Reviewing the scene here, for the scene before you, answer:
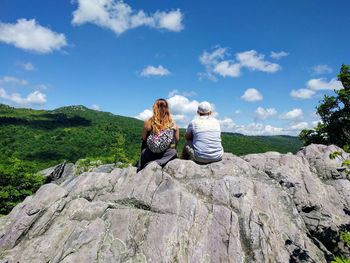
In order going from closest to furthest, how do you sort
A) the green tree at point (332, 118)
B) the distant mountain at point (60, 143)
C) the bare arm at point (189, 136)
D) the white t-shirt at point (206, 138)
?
the white t-shirt at point (206, 138) → the bare arm at point (189, 136) → the green tree at point (332, 118) → the distant mountain at point (60, 143)

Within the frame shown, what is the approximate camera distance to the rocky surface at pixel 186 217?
8.34 metres

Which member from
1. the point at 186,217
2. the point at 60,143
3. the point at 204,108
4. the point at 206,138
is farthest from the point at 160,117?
the point at 60,143

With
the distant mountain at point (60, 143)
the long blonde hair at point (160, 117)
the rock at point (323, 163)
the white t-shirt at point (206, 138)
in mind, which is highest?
the long blonde hair at point (160, 117)

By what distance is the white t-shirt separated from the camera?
11078 mm

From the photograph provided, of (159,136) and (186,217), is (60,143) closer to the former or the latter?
(159,136)

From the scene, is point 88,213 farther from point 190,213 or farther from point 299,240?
point 299,240

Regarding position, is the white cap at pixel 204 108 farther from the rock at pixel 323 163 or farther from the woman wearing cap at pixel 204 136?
the rock at pixel 323 163

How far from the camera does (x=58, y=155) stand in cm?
9419

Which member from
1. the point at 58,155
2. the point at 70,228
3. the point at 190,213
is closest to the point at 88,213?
the point at 70,228

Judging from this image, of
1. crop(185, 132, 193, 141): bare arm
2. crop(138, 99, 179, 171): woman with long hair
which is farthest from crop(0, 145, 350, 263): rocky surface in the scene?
crop(185, 132, 193, 141): bare arm

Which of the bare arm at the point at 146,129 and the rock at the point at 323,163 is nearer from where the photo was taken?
the bare arm at the point at 146,129

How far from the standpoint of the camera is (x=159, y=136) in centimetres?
1107

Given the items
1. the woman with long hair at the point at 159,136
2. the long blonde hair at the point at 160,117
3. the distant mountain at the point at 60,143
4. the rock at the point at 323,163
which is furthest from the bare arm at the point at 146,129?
the distant mountain at the point at 60,143

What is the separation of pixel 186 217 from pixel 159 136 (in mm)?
3321
